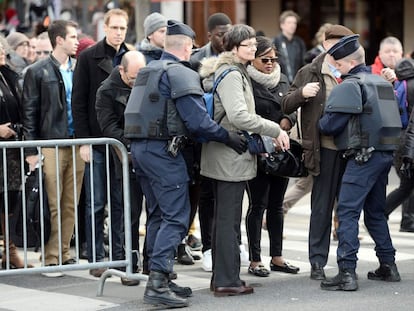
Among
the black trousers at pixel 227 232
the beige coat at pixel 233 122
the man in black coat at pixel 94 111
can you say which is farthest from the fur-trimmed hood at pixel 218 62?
the man in black coat at pixel 94 111

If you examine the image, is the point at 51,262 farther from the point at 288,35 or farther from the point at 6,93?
the point at 288,35

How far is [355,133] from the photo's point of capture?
8.44 metres

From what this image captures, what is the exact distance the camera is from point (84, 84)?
31.1ft

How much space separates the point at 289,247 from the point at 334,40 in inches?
98.2

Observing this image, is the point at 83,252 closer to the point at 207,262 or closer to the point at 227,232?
the point at 207,262

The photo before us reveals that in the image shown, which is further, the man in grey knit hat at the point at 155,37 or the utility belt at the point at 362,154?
the man in grey knit hat at the point at 155,37

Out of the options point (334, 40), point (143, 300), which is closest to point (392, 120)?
point (334, 40)

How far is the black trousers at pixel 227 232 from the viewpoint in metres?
8.31

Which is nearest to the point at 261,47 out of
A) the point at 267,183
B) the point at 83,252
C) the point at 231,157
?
the point at 267,183

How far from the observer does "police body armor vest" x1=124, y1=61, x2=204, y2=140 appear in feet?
26.1

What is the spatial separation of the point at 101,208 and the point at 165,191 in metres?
1.53

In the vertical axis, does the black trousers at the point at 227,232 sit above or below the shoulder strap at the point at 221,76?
below

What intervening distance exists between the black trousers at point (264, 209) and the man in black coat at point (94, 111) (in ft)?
3.54

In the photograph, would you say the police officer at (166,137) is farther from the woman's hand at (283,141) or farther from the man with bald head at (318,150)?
the man with bald head at (318,150)
